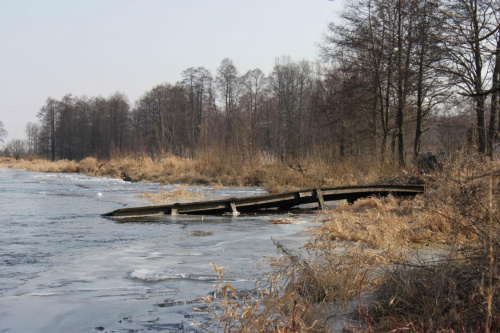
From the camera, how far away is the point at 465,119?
78.7 ft

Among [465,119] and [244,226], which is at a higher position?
[465,119]

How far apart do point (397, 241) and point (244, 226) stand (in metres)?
4.30

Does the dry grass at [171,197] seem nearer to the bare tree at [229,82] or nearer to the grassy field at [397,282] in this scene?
the grassy field at [397,282]

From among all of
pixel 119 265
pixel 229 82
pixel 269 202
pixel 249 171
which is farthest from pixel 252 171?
pixel 229 82

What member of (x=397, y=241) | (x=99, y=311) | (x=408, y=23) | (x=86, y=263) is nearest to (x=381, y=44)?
(x=408, y=23)

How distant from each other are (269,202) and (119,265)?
24.5 feet

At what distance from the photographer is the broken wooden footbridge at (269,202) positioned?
496 inches

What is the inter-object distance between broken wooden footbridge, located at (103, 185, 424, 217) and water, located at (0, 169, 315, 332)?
16.1 inches

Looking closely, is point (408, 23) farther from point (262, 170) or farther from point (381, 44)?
point (262, 170)

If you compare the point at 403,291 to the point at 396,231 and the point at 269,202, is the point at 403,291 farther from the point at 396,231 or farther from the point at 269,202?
the point at 269,202

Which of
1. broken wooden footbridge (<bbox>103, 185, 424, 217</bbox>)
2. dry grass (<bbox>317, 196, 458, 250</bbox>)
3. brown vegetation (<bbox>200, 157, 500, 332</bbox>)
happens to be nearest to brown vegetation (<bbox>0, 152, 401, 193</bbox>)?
broken wooden footbridge (<bbox>103, 185, 424, 217</bbox>)

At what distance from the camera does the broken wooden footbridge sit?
12602 millimetres

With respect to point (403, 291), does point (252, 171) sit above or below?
above

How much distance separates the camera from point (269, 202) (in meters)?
13.9
